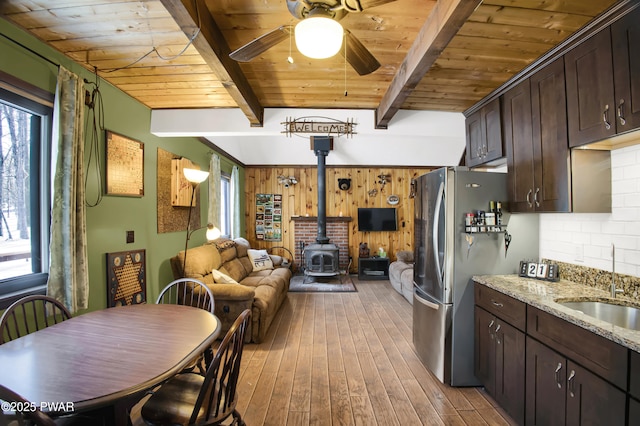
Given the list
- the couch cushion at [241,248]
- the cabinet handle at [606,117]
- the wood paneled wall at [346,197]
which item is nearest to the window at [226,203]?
the couch cushion at [241,248]

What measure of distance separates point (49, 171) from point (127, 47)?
1.05 meters

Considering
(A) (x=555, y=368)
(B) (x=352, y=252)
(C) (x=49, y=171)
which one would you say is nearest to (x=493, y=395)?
(A) (x=555, y=368)

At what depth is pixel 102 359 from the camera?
4.21 ft

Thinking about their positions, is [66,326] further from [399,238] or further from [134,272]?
[399,238]

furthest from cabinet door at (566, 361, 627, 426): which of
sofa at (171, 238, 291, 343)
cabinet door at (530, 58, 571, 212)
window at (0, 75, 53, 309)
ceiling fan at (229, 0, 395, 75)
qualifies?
window at (0, 75, 53, 309)

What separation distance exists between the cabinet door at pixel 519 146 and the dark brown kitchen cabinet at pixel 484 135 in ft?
0.28

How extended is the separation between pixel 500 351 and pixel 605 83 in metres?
1.76

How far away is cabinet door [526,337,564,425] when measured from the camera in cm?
151

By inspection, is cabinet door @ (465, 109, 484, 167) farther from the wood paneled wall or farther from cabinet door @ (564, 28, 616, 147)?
the wood paneled wall

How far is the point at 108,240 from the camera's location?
2.53 meters

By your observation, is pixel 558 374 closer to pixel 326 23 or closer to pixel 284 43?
pixel 326 23

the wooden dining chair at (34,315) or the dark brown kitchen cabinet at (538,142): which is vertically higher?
the dark brown kitchen cabinet at (538,142)

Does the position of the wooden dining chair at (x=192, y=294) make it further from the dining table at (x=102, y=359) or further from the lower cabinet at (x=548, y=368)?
the lower cabinet at (x=548, y=368)

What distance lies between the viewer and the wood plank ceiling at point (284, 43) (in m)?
1.64
